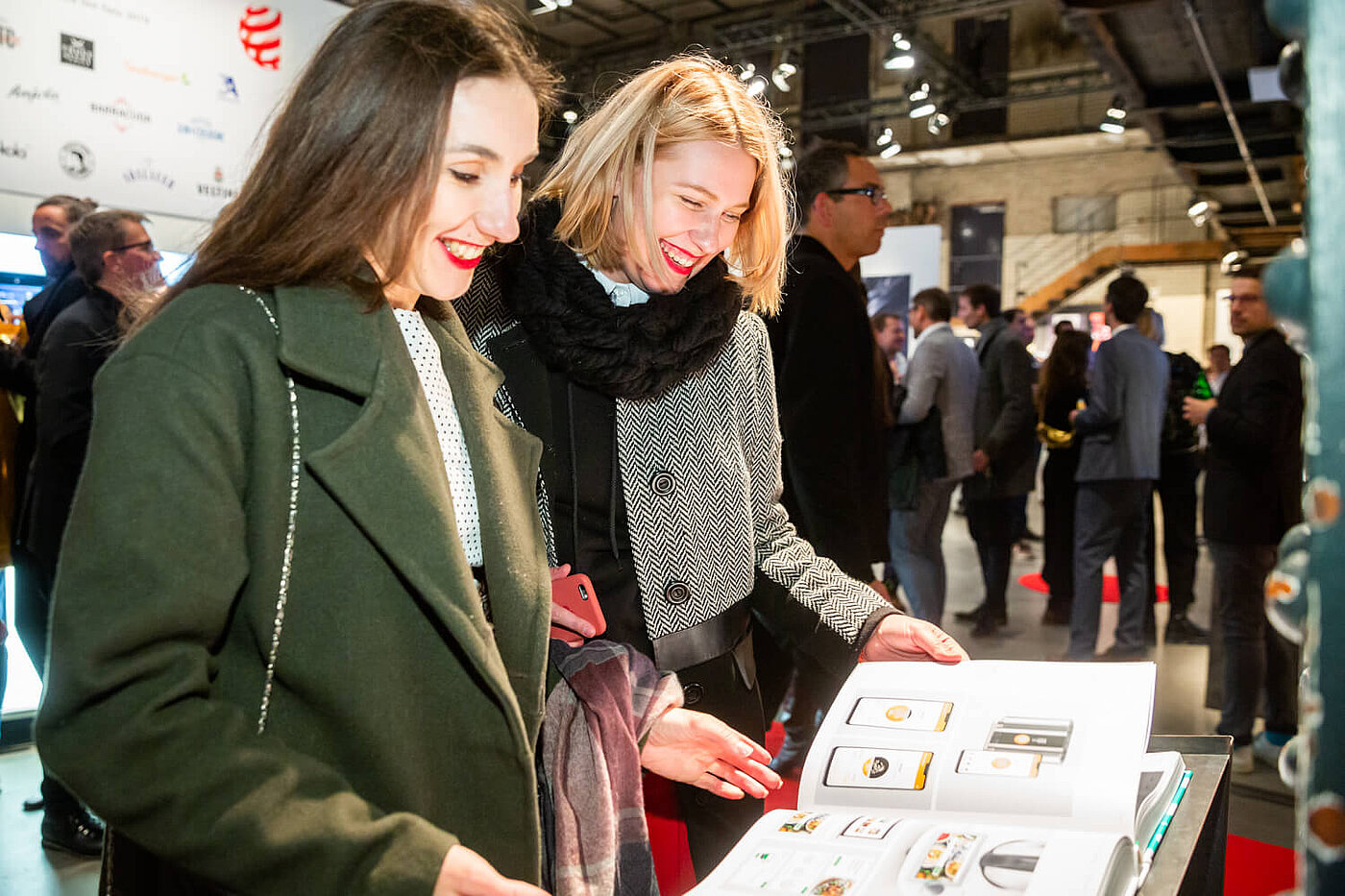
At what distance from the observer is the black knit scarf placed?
1.44 m

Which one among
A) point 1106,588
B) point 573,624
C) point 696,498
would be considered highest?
point 696,498

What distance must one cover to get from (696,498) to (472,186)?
654 millimetres

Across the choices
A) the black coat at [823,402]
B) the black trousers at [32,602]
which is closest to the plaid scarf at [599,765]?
the black coat at [823,402]

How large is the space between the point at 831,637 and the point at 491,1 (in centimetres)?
93

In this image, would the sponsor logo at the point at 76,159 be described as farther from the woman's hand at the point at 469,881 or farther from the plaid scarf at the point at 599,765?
the woman's hand at the point at 469,881

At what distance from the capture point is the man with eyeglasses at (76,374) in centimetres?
328

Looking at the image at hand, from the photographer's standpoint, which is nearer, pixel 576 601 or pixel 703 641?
pixel 576 601

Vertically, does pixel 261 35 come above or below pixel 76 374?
above

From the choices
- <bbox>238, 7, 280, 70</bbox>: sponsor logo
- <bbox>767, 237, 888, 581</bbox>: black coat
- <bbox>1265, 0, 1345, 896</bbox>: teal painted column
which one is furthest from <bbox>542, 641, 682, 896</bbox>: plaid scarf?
<bbox>238, 7, 280, 70</bbox>: sponsor logo

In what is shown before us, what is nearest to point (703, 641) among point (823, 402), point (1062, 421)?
point (823, 402)

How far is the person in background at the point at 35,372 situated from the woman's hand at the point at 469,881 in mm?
3323

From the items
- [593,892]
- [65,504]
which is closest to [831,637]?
[593,892]

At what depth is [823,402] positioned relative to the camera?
114 inches

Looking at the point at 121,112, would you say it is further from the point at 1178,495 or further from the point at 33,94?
the point at 1178,495
